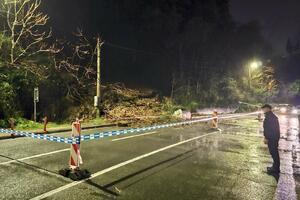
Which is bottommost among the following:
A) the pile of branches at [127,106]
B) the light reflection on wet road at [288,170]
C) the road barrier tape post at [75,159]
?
the light reflection on wet road at [288,170]

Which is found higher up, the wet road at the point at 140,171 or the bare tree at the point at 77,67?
the bare tree at the point at 77,67

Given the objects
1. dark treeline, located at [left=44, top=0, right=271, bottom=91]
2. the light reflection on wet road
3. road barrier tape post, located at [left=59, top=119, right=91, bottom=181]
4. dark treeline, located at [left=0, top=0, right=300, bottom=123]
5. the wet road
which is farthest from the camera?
dark treeline, located at [left=44, top=0, right=271, bottom=91]

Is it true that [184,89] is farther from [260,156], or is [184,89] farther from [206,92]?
[260,156]

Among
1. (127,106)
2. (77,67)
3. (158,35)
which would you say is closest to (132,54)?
(158,35)

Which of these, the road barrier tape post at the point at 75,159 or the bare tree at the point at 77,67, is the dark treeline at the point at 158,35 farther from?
the road barrier tape post at the point at 75,159

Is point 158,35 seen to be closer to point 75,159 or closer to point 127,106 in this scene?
point 127,106

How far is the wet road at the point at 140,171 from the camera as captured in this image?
19.9 feet

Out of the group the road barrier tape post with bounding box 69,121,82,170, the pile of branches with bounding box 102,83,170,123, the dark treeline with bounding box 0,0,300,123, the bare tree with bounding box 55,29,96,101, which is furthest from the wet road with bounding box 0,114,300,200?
the bare tree with bounding box 55,29,96,101

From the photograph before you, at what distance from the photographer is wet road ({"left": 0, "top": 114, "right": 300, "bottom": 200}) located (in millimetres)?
6074

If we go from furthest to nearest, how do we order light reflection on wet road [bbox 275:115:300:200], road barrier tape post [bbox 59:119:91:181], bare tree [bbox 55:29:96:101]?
1. bare tree [bbox 55:29:96:101]
2. road barrier tape post [bbox 59:119:91:181]
3. light reflection on wet road [bbox 275:115:300:200]

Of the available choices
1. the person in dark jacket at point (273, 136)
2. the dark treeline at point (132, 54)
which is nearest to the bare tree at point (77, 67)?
the dark treeline at point (132, 54)

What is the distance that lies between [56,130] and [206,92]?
29049 mm

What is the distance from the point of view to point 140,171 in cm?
777

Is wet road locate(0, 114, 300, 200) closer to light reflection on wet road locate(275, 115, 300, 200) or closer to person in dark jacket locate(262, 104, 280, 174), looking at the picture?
light reflection on wet road locate(275, 115, 300, 200)
